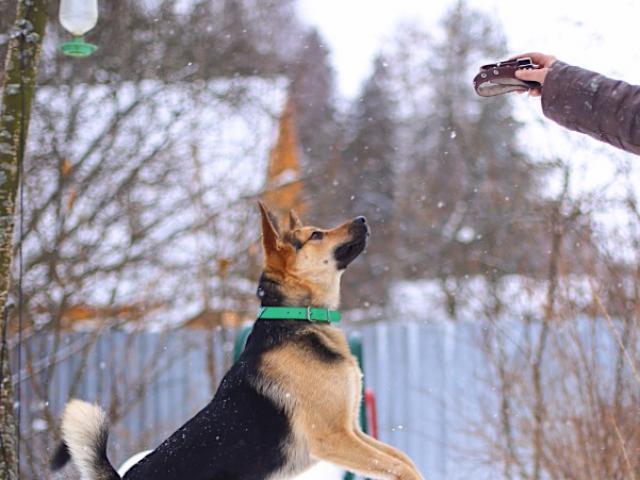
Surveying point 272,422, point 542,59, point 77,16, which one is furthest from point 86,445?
point 77,16

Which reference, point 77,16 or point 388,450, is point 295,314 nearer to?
point 388,450

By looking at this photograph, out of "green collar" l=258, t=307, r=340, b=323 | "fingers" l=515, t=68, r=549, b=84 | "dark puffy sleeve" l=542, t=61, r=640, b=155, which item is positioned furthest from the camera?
"green collar" l=258, t=307, r=340, b=323

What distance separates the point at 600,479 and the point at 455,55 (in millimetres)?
9492

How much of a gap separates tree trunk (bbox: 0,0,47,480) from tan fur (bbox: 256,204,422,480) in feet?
4.92

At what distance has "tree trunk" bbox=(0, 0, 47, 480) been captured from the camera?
461cm

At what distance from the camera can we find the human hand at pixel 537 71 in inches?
124

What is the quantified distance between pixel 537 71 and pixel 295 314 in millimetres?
1456

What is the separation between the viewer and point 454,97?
14.3 metres

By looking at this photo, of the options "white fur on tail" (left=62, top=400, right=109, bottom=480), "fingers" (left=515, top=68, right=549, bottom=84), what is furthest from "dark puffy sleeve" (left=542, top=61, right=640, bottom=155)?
"white fur on tail" (left=62, top=400, right=109, bottom=480)

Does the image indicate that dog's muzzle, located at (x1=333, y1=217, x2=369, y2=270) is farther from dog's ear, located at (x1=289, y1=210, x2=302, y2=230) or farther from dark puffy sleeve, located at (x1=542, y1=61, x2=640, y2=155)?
dark puffy sleeve, located at (x1=542, y1=61, x2=640, y2=155)

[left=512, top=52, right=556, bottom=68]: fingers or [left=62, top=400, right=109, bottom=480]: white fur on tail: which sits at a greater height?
[left=512, top=52, right=556, bottom=68]: fingers

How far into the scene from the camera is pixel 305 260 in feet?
13.4

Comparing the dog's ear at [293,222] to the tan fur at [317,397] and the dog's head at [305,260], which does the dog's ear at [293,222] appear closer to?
the dog's head at [305,260]

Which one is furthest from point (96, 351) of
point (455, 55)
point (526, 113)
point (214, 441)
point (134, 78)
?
point (455, 55)
